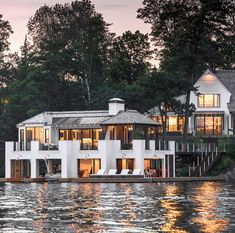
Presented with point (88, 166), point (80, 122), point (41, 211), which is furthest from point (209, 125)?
point (41, 211)

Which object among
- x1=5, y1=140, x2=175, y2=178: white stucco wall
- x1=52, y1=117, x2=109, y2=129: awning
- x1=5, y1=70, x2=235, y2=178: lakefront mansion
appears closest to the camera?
x1=5, y1=140, x2=175, y2=178: white stucco wall

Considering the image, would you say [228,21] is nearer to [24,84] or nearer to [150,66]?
[150,66]

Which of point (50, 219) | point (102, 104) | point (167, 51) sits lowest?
point (50, 219)

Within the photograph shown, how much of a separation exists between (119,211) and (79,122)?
51224 mm

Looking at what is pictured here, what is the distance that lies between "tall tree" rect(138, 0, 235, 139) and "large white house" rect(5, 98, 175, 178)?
7.56 meters

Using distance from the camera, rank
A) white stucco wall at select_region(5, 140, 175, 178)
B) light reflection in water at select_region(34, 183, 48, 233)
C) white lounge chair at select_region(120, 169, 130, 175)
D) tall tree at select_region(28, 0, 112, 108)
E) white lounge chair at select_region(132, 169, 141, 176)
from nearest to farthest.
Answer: light reflection in water at select_region(34, 183, 48, 233) → white lounge chair at select_region(132, 169, 141, 176) → white lounge chair at select_region(120, 169, 130, 175) → white stucco wall at select_region(5, 140, 175, 178) → tall tree at select_region(28, 0, 112, 108)

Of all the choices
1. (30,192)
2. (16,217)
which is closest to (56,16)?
(30,192)

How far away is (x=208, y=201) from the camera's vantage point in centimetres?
5472

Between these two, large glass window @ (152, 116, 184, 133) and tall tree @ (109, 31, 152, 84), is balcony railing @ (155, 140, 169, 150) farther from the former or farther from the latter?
tall tree @ (109, 31, 152, 84)

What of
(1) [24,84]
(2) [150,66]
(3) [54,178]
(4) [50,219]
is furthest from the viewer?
(2) [150,66]

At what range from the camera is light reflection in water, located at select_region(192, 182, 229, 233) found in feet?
126

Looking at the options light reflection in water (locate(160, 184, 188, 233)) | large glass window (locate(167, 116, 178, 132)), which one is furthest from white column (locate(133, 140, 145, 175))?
light reflection in water (locate(160, 184, 188, 233))

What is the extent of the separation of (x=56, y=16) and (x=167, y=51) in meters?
18.3

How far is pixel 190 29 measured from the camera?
357 feet
